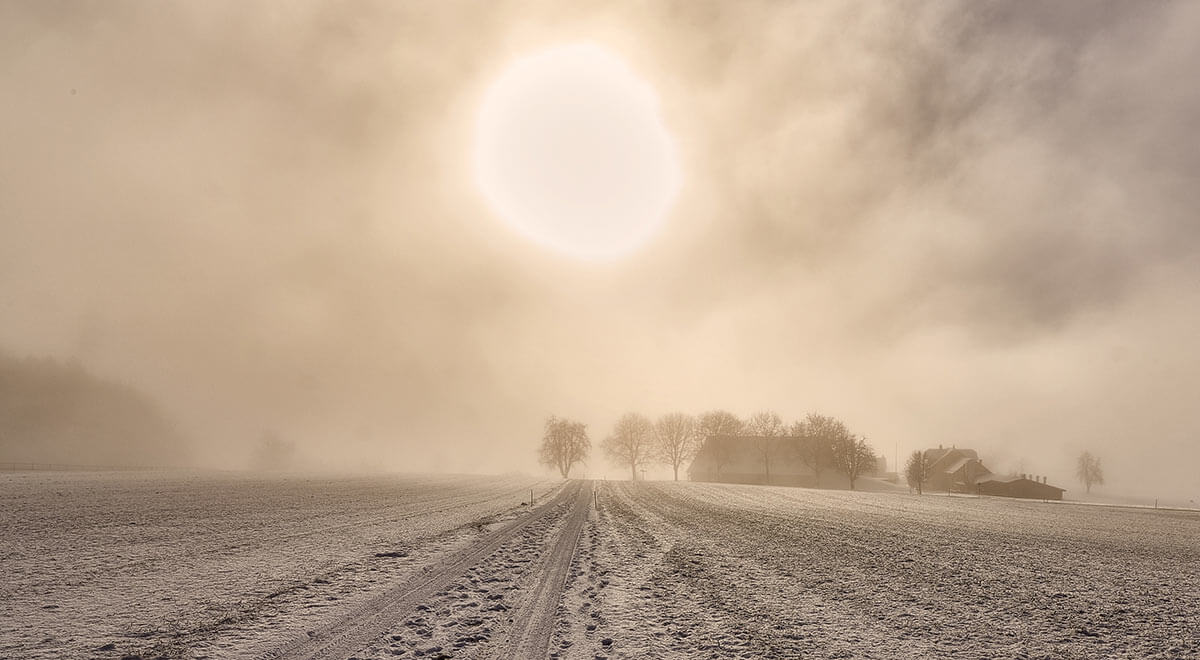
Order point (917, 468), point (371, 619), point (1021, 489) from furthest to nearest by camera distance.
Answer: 1. point (917, 468)
2. point (1021, 489)
3. point (371, 619)

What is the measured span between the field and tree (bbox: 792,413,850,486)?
90.0 meters

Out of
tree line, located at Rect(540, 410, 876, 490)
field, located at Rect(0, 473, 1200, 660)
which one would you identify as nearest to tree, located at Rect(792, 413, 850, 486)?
tree line, located at Rect(540, 410, 876, 490)

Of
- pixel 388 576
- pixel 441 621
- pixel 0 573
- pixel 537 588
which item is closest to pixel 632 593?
pixel 537 588

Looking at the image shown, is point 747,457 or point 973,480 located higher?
point 747,457

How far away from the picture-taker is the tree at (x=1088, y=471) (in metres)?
157

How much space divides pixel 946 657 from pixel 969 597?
5499mm

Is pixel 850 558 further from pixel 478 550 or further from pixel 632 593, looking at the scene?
pixel 478 550

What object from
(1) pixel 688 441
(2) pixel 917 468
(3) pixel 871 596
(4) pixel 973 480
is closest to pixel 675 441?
(1) pixel 688 441

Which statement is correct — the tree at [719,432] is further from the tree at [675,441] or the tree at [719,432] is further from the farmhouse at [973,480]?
the farmhouse at [973,480]

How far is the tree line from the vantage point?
115 meters

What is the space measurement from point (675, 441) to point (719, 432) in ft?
35.3

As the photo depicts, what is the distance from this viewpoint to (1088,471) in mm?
157750

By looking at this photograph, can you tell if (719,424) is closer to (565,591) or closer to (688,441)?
(688,441)

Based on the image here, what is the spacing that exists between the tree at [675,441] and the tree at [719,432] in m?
2.39
